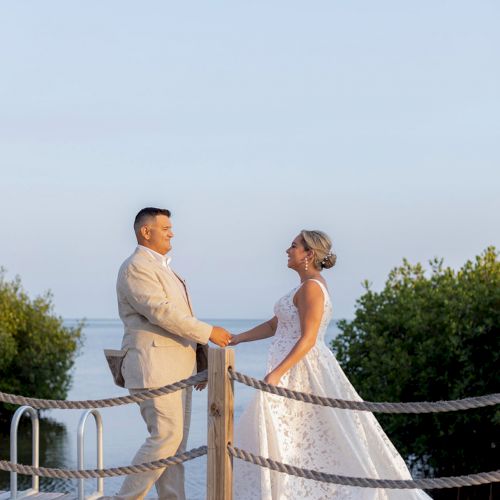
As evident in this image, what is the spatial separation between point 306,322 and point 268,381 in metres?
0.48

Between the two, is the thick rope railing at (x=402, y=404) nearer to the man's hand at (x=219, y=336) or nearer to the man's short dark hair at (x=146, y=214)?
the man's hand at (x=219, y=336)

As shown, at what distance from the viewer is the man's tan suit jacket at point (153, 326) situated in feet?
20.8

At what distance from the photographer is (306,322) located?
21.3 ft

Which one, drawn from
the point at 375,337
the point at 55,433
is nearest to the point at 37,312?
the point at 55,433

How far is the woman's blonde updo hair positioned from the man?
81 centimetres

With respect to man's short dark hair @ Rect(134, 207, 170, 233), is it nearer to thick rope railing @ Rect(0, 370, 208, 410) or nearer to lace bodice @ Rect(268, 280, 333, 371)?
lace bodice @ Rect(268, 280, 333, 371)

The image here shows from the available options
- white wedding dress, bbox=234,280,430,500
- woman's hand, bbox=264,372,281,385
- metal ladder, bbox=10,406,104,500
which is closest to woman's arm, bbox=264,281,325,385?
woman's hand, bbox=264,372,281,385

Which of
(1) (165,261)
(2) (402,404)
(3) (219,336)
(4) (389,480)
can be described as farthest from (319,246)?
(4) (389,480)

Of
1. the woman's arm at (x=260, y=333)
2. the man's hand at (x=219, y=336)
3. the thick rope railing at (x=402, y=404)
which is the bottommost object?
the thick rope railing at (x=402, y=404)

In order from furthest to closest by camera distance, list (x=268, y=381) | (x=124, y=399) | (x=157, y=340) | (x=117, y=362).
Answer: (x=117, y=362)
(x=157, y=340)
(x=268, y=381)
(x=124, y=399)

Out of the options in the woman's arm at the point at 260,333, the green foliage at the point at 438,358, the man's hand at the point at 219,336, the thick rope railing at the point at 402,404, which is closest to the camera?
the thick rope railing at the point at 402,404

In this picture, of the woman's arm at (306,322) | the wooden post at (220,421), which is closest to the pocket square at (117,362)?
the woman's arm at (306,322)

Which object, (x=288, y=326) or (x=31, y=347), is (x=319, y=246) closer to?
(x=288, y=326)

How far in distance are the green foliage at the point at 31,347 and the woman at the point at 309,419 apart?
18.5m
